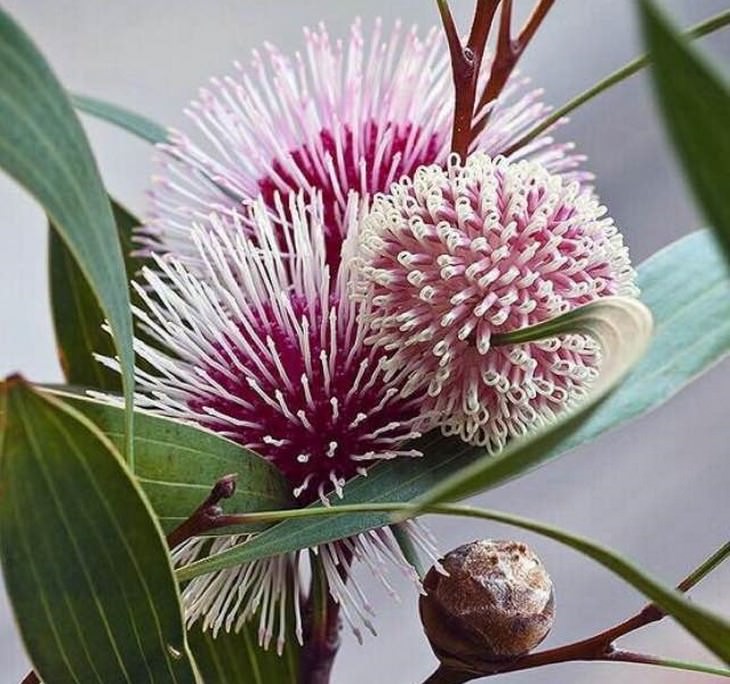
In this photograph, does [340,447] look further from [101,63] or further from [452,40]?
[101,63]

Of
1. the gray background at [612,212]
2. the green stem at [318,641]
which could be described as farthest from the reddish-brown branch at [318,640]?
the gray background at [612,212]

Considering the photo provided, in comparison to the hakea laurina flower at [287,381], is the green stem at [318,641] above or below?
below

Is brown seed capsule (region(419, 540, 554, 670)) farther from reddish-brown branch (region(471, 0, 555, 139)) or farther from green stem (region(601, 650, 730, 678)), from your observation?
reddish-brown branch (region(471, 0, 555, 139))

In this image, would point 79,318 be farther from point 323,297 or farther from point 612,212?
point 612,212

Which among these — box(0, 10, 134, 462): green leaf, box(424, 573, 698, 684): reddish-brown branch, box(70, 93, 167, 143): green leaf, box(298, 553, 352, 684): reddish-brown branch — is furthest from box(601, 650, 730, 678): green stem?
box(70, 93, 167, 143): green leaf

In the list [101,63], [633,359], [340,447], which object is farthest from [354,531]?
[101,63]

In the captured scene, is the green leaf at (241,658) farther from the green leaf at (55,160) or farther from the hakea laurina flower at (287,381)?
the green leaf at (55,160)

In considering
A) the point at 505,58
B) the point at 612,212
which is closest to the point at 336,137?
the point at 505,58
